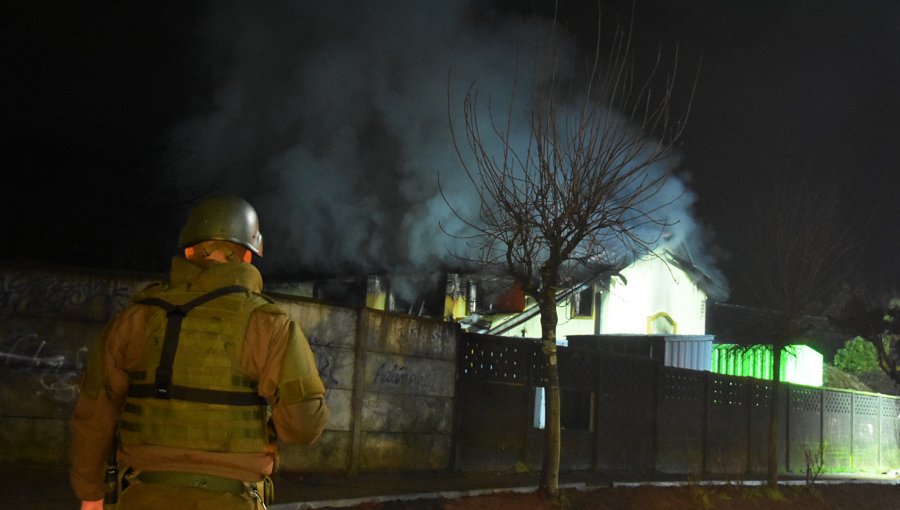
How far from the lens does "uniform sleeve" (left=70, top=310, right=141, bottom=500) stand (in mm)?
2865

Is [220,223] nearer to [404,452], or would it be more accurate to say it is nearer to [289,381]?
[289,381]

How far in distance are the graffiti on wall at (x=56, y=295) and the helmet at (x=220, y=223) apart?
525cm

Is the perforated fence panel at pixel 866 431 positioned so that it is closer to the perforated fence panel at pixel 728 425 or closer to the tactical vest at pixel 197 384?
the perforated fence panel at pixel 728 425

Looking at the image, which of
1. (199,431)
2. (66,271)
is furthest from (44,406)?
(199,431)

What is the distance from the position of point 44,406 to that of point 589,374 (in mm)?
8046

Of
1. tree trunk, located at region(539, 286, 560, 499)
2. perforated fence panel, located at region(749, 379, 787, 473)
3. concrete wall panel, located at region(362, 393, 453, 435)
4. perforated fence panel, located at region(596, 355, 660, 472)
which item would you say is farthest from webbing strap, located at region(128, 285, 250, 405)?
perforated fence panel, located at region(749, 379, 787, 473)

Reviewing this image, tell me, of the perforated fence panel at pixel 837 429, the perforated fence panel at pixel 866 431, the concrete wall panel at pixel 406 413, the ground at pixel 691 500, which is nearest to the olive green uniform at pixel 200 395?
the ground at pixel 691 500

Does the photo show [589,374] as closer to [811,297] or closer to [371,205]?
[811,297]

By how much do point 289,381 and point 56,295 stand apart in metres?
5.95

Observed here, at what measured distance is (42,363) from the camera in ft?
25.3

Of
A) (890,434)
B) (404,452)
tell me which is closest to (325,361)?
(404,452)

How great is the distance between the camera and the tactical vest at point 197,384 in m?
2.75

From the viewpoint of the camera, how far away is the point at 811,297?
13.6m

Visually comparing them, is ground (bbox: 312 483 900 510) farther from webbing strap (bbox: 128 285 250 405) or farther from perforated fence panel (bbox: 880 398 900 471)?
perforated fence panel (bbox: 880 398 900 471)
